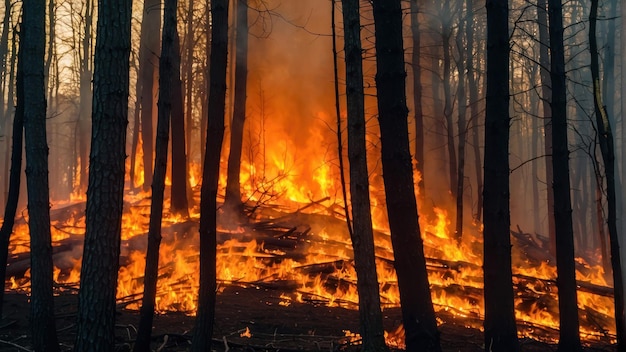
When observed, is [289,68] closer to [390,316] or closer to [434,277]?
[434,277]

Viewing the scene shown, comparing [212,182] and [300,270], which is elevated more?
[212,182]

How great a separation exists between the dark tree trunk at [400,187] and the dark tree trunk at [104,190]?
3.12 m

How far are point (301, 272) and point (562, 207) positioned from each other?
5.44 metres

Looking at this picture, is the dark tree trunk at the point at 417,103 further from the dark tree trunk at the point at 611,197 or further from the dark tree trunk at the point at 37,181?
the dark tree trunk at the point at 37,181

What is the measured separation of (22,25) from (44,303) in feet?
12.3

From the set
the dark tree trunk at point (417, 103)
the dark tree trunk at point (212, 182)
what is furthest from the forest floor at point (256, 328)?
the dark tree trunk at point (417, 103)

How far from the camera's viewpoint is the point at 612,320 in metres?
9.45

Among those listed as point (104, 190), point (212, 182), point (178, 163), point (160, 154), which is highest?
point (178, 163)

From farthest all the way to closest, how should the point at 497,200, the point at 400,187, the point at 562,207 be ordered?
the point at 562,207
the point at 497,200
the point at 400,187

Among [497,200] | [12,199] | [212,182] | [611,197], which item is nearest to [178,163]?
[12,199]

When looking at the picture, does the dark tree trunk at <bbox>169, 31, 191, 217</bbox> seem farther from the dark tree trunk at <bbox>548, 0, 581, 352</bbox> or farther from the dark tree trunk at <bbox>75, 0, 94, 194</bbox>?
the dark tree trunk at <bbox>75, 0, 94, 194</bbox>

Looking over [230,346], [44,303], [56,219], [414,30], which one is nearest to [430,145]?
[414,30]

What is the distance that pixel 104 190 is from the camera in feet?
15.1

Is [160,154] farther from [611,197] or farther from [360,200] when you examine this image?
[611,197]
